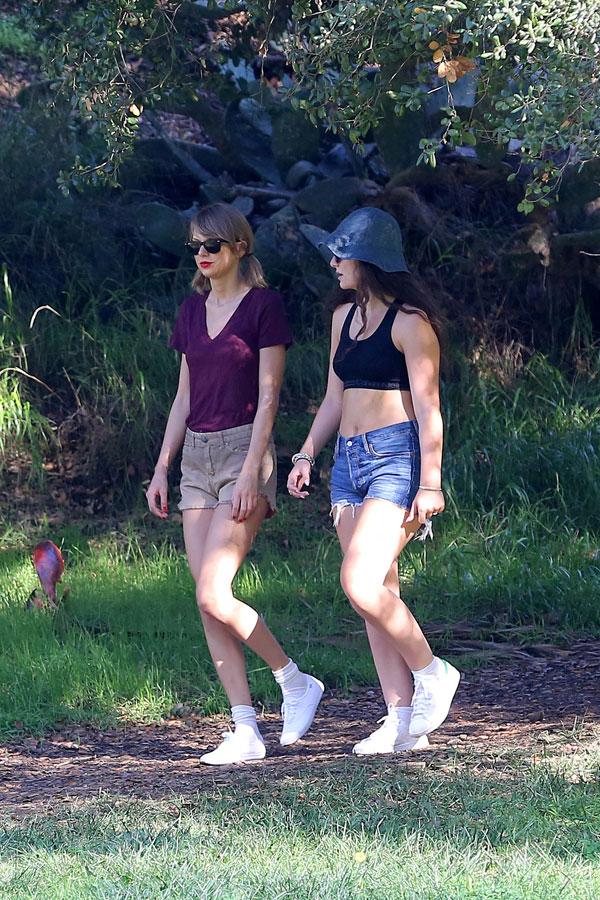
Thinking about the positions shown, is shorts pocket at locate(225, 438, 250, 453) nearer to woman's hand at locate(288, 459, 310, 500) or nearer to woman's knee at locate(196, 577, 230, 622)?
woman's hand at locate(288, 459, 310, 500)

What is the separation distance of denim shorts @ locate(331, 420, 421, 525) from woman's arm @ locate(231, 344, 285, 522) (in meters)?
0.34

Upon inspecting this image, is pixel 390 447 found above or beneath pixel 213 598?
above

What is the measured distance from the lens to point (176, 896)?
129 inches

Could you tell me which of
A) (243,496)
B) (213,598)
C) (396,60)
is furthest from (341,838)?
(396,60)

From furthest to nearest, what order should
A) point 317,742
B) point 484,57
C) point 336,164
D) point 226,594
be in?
point 336,164
point 317,742
point 226,594
point 484,57

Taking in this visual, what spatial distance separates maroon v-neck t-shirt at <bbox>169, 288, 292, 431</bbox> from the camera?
484cm

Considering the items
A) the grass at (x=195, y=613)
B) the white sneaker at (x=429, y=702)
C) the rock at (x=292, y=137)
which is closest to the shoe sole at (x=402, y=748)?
the white sneaker at (x=429, y=702)

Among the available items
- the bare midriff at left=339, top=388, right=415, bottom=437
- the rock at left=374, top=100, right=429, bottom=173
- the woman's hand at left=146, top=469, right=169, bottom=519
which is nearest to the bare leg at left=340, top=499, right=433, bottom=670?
the bare midriff at left=339, top=388, right=415, bottom=437

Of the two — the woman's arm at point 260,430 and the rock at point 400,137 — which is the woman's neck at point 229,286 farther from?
the rock at point 400,137

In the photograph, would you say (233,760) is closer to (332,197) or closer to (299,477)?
(299,477)

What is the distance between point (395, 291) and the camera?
4.62 metres

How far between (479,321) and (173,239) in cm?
242

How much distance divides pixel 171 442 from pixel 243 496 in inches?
21.3

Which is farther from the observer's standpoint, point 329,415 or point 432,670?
point 329,415
